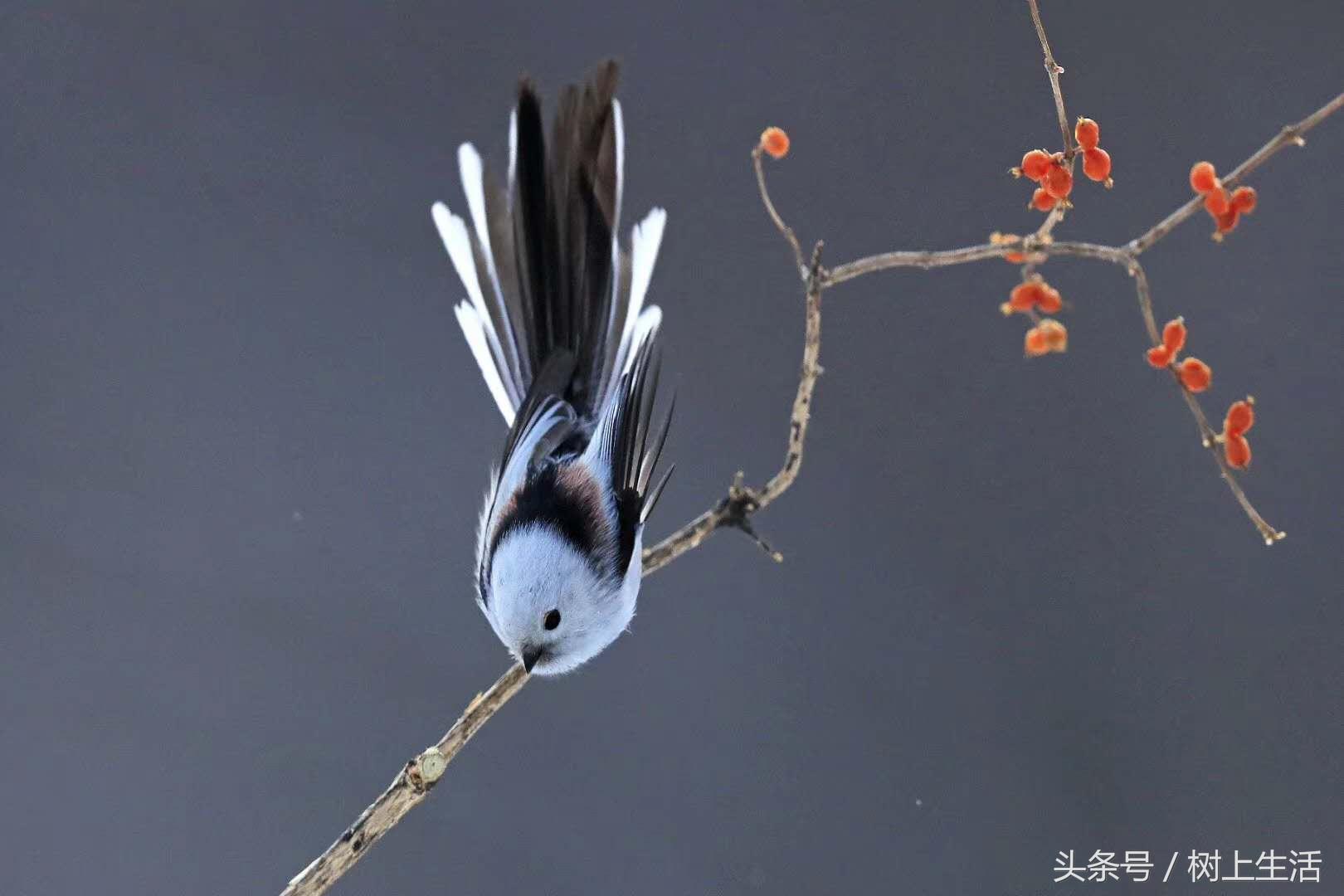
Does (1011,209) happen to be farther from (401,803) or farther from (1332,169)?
(401,803)

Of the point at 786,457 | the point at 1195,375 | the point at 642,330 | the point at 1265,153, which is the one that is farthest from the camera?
the point at 642,330

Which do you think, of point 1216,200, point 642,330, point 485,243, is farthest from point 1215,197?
point 485,243

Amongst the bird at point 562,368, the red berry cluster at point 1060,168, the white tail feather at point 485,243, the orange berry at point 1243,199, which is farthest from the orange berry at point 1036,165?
the white tail feather at point 485,243

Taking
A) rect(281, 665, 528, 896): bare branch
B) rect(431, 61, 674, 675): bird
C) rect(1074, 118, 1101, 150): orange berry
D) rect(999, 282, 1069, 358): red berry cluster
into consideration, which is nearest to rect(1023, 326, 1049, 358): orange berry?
rect(999, 282, 1069, 358): red berry cluster

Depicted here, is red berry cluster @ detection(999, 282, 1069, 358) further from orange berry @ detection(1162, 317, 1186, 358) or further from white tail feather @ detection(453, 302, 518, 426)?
white tail feather @ detection(453, 302, 518, 426)

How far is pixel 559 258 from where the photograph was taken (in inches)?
39.8

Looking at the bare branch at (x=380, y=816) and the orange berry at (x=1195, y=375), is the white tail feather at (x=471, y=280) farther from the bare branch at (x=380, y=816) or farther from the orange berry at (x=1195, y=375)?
the orange berry at (x=1195, y=375)

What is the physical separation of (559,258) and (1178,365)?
1.52 feet

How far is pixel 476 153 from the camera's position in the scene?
3.33 ft

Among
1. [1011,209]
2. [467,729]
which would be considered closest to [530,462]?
[467,729]

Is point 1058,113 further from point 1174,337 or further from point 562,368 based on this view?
point 562,368

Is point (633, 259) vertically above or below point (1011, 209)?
below

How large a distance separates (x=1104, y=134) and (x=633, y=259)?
27.7 inches

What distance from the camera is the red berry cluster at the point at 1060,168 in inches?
29.1
